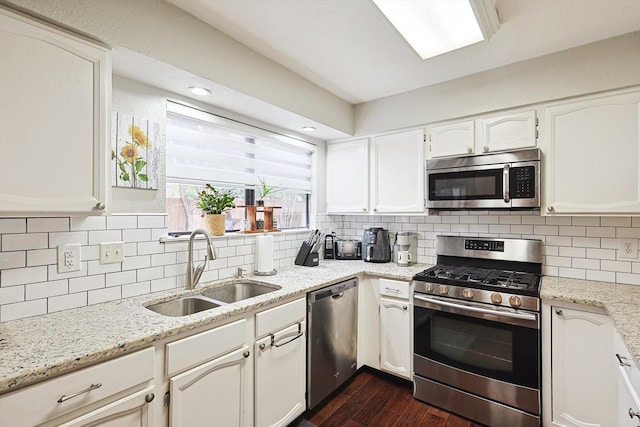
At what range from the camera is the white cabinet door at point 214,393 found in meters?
1.39

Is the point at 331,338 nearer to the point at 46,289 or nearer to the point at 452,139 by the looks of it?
the point at 46,289

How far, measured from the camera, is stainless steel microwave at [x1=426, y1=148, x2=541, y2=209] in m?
2.17

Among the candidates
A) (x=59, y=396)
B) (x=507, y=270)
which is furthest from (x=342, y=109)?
(x=59, y=396)

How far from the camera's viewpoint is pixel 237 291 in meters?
2.23

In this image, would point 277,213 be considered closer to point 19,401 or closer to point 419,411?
point 419,411

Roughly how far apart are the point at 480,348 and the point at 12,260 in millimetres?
2579

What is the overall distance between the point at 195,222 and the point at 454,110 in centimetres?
213

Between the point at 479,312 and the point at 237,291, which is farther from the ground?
the point at 237,291

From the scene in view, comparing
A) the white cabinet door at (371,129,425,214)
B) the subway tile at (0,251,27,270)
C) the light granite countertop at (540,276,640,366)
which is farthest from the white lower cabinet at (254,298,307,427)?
the light granite countertop at (540,276,640,366)

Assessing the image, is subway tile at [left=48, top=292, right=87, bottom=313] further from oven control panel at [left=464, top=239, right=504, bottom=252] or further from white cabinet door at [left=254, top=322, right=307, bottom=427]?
oven control panel at [left=464, top=239, right=504, bottom=252]

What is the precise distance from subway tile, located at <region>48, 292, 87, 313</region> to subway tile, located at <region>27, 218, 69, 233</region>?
0.32 meters

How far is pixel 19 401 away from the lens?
980mm

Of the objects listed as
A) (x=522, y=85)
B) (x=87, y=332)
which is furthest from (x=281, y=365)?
(x=522, y=85)

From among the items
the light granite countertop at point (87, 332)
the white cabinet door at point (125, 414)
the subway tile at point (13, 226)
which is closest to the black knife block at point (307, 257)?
the light granite countertop at point (87, 332)
